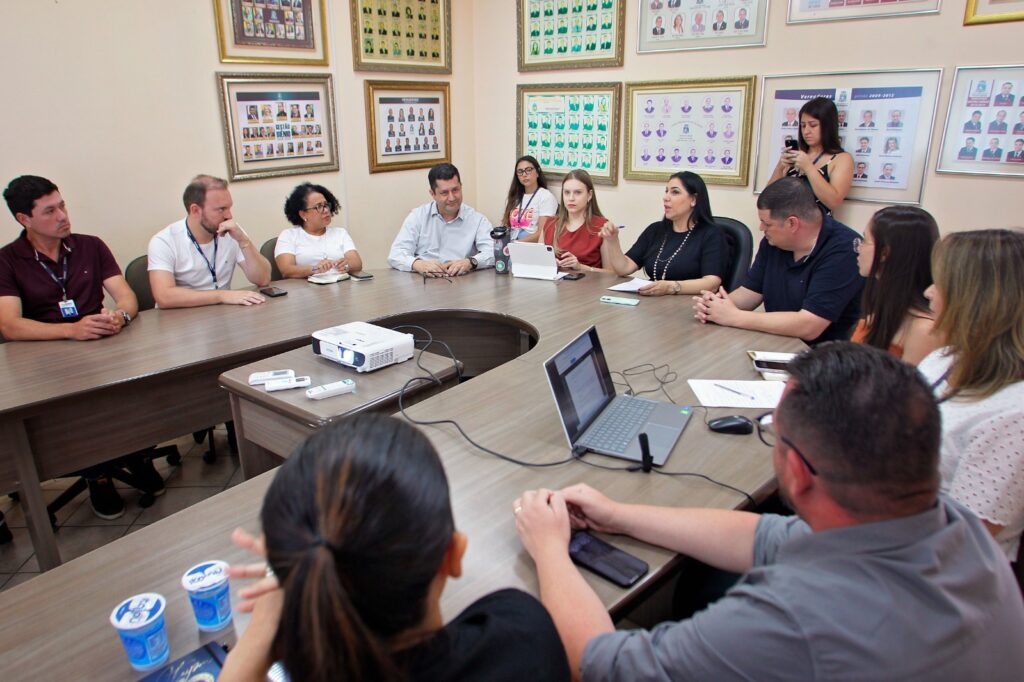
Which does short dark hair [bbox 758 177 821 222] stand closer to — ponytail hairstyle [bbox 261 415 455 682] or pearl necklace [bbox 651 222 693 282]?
pearl necklace [bbox 651 222 693 282]

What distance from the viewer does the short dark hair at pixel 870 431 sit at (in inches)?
31.3

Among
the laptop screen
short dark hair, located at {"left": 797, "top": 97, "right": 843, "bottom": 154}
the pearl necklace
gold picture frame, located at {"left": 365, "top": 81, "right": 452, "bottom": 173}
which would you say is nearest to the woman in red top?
the pearl necklace

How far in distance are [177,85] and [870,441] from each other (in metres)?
3.80

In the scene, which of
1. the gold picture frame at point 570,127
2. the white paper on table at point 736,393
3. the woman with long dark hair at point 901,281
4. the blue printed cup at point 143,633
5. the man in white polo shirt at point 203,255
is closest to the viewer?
the blue printed cup at point 143,633

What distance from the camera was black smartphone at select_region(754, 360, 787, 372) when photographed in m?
2.02

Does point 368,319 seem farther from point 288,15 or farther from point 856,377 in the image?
point 288,15

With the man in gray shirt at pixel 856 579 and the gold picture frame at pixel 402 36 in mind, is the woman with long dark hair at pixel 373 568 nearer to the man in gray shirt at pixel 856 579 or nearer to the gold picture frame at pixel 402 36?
the man in gray shirt at pixel 856 579

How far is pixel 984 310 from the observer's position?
134cm

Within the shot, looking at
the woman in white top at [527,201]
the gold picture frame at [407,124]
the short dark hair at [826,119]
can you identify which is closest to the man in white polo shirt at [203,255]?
the gold picture frame at [407,124]

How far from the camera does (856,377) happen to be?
847 mm

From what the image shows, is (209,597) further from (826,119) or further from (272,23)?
(272,23)

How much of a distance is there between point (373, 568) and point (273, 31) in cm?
399

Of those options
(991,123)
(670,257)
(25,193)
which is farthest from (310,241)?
(991,123)

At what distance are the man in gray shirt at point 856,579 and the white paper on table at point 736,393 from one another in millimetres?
863
